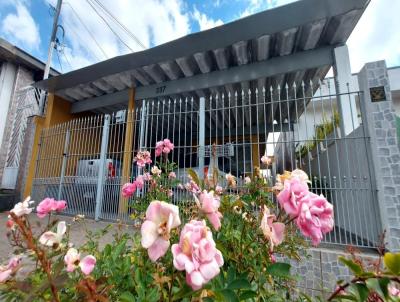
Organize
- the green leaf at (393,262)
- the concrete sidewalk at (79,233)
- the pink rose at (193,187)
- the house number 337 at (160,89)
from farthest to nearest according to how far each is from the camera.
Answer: the house number 337 at (160,89) < the concrete sidewalk at (79,233) < the pink rose at (193,187) < the green leaf at (393,262)

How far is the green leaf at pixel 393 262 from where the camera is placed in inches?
15.0

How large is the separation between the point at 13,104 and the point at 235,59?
728 centimetres

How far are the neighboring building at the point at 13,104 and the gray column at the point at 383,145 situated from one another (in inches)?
325

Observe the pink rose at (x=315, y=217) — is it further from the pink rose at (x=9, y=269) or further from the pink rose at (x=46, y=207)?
the pink rose at (x=46, y=207)

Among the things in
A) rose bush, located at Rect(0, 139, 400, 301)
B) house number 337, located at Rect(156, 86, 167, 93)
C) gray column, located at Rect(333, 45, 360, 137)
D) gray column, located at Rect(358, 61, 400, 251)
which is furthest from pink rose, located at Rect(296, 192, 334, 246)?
house number 337, located at Rect(156, 86, 167, 93)

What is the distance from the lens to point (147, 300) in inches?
21.9

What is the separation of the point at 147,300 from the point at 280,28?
4.19 meters

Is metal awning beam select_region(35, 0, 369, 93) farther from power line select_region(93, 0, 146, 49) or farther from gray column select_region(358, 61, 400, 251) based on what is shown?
power line select_region(93, 0, 146, 49)

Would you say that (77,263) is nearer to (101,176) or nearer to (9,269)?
(9,269)

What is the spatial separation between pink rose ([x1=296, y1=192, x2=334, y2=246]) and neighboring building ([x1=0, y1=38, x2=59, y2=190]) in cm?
814

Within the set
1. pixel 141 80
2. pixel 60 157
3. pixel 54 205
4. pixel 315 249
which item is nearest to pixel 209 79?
pixel 141 80

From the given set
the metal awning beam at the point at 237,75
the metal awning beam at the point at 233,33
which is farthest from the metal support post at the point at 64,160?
the metal awning beam at the point at 233,33

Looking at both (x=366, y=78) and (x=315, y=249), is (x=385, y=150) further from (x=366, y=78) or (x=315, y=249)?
(x=315, y=249)

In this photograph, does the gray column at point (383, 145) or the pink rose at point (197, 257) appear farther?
the gray column at point (383, 145)
